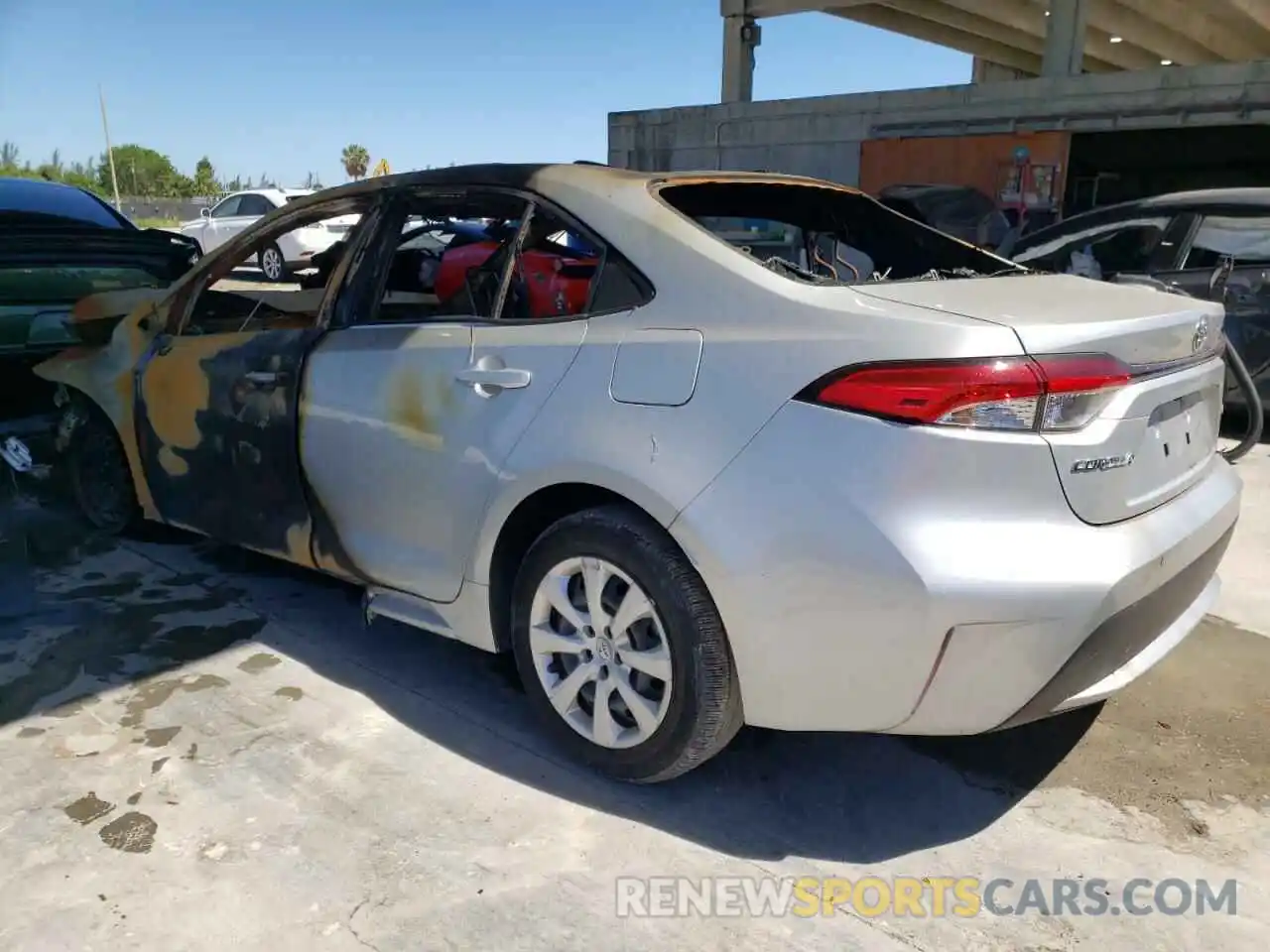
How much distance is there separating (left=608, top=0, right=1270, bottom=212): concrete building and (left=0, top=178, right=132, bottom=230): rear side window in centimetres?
1059

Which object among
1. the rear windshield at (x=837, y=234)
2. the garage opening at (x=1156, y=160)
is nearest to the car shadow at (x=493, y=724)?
the rear windshield at (x=837, y=234)

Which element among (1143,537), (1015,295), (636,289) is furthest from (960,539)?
(636,289)

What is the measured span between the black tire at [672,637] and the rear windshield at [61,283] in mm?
3854

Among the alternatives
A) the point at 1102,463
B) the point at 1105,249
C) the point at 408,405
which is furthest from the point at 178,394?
the point at 1105,249

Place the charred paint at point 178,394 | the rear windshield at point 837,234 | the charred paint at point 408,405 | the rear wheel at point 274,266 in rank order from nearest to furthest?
the charred paint at point 408,405
the rear windshield at point 837,234
the charred paint at point 178,394
the rear wheel at point 274,266

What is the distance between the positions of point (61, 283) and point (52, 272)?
0.23 ft

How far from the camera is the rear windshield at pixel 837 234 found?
3.17 meters

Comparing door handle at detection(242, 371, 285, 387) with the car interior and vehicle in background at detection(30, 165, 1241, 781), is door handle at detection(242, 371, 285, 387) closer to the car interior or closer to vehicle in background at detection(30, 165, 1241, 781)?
vehicle in background at detection(30, 165, 1241, 781)

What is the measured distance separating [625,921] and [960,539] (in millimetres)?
1088

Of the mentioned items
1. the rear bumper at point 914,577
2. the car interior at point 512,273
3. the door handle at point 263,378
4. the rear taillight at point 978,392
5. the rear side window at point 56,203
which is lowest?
the rear bumper at point 914,577

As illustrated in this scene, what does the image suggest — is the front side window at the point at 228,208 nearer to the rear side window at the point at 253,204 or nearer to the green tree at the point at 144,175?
the rear side window at the point at 253,204

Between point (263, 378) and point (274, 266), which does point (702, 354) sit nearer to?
point (263, 378)

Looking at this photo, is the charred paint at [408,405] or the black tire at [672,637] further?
the charred paint at [408,405]

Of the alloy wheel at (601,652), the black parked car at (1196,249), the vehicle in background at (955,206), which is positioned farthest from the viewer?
the vehicle in background at (955,206)
